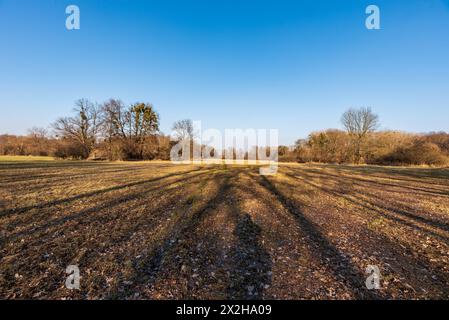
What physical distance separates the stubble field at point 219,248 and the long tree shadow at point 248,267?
0.07ft

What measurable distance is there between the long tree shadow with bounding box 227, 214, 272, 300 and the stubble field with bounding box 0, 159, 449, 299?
2 cm

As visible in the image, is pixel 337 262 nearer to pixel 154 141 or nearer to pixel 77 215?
pixel 77 215

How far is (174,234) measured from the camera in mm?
5160

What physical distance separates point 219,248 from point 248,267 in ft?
3.22

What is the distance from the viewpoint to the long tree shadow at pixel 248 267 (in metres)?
3.05

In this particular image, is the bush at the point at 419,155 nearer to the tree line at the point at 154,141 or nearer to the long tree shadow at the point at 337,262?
the tree line at the point at 154,141

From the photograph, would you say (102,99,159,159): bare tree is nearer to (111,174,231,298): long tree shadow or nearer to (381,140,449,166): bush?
(111,174,231,298): long tree shadow

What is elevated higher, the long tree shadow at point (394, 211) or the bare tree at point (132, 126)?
the bare tree at point (132, 126)

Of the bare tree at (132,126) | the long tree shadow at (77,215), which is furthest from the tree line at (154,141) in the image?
the long tree shadow at (77,215)

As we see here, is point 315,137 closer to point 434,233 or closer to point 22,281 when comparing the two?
point 434,233

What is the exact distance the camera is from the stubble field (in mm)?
3104

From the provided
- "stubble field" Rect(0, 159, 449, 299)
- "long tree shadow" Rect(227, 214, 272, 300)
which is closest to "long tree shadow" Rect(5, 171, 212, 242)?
"stubble field" Rect(0, 159, 449, 299)

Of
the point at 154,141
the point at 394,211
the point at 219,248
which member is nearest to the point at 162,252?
the point at 219,248
